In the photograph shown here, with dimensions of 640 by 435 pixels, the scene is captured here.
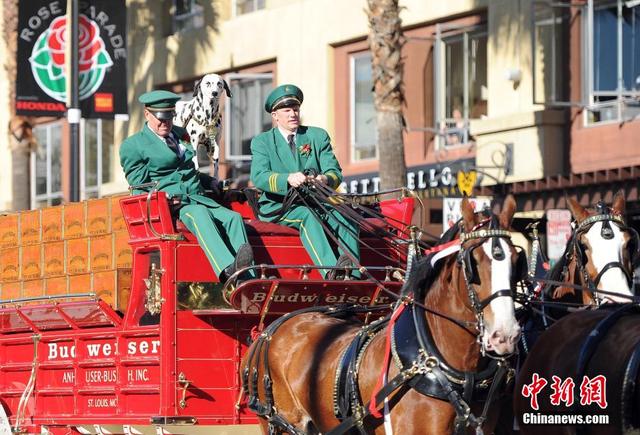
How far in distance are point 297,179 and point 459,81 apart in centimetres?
1473

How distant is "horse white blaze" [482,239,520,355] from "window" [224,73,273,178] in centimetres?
2088

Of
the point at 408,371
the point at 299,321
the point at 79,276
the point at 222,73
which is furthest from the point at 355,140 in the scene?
the point at 408,371

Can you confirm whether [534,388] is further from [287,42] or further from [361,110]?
[287,42]

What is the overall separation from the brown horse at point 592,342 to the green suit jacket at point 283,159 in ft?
7.11

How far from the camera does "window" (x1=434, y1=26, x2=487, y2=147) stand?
77.6ft

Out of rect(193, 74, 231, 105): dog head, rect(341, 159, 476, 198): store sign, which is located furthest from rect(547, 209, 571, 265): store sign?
rect(193, 74, 231, 105): dog head

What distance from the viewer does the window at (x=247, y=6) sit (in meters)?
29.0

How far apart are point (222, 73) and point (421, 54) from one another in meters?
6.12

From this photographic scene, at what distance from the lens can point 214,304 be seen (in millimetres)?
9984

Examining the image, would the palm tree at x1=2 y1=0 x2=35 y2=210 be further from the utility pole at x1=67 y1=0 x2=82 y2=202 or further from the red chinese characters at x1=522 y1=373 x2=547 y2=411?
the red chinese characters at x1=522 y1=373 x2=547 y2=411

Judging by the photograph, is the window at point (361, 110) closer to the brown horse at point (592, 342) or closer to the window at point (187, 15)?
the window at point (187, 15)

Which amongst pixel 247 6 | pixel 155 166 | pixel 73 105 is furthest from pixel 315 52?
pixel 155 166

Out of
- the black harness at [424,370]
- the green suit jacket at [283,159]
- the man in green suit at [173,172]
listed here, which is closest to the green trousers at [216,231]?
the man in green suit at [173,172]

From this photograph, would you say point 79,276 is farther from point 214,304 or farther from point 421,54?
point 421,54
